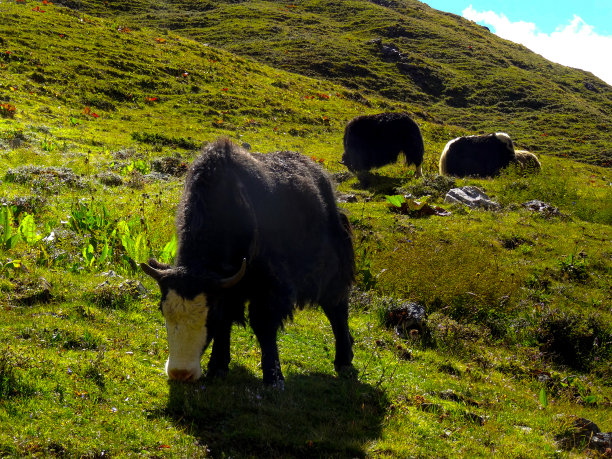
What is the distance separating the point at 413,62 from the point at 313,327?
6964cm

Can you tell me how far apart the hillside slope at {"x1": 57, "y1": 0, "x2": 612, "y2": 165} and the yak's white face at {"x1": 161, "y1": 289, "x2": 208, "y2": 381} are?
43.1m

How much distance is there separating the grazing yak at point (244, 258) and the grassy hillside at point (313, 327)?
0.53 meters

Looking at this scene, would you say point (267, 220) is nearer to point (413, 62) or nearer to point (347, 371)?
point (347, 371)

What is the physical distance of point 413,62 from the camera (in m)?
71.2

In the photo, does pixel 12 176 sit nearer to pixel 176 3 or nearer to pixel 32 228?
pixel 32 228

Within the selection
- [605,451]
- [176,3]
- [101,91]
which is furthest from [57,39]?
[176,3]

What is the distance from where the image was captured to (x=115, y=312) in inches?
259

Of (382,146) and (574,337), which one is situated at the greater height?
(382,146)

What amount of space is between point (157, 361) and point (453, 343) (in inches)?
197

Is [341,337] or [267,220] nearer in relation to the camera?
[267,220]

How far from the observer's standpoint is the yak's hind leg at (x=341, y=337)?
6648mm

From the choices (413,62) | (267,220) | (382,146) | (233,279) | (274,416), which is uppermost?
(413,62)

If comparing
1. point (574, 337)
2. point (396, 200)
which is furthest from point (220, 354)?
point (396, 200)

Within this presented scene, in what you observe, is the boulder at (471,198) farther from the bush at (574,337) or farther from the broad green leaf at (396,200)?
the bush at (574,337)
